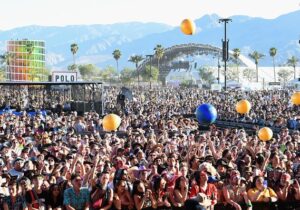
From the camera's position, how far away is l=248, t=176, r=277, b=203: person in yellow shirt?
10469 mm

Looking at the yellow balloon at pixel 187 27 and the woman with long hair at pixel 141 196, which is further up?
the yellow balloon at pixel 187 27

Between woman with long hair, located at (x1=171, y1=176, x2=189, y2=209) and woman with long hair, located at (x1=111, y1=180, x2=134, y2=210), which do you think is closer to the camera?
woman with long hair, located at (x1=111, y1=180, x2=134, y2=210)

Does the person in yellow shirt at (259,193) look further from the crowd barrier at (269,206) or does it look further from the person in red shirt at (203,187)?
the person in red shirt at (203,187)

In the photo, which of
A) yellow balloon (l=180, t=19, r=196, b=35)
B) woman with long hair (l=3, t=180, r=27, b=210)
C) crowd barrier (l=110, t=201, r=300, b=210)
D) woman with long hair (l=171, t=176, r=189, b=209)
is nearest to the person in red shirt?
woman with long hair (l=171, t=176, r=189, b=209)

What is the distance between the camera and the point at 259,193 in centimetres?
1051

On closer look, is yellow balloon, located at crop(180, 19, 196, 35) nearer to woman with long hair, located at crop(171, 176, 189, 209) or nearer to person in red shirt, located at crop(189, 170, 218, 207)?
person in red shirt, located at crop(189, 170, 218, 207)

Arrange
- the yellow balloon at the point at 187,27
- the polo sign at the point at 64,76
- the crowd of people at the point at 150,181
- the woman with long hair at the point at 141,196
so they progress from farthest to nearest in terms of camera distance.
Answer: the polo sign at the point at 64,76 → the yellow balloon at the point at 187,27 → the woman with long hair at the point at 141,196 → the crowd of people at the point at 150,181

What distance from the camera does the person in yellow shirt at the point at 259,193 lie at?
34.3 feet

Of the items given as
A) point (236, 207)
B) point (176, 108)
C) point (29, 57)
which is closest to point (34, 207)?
point (236, 207)

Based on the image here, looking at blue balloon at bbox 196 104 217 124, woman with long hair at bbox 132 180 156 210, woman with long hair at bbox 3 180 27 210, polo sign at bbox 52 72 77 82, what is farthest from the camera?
polo sign at bbox 52 72 77 82

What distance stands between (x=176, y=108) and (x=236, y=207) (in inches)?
1280

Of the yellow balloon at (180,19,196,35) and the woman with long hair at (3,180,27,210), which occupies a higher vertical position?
the yellow balloon at (180,19,196,35)

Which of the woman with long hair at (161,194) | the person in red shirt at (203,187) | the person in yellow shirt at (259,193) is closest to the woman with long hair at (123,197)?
the woman with long hair at (161,194)

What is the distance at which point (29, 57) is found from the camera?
495 ft
